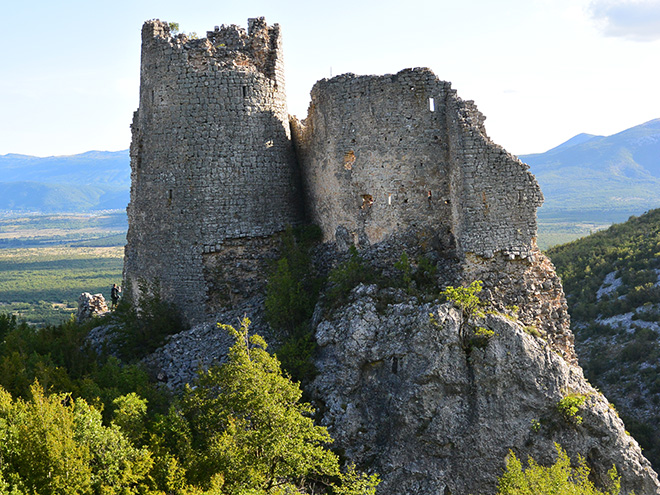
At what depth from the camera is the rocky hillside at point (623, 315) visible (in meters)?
28.5

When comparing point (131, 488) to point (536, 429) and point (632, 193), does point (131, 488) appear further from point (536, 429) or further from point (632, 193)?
point (632, 193)

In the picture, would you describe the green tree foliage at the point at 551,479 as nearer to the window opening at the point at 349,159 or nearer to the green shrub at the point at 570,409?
the green shrub at the point at 570,409

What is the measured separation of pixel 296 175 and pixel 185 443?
10.3m

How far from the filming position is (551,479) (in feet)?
49.9

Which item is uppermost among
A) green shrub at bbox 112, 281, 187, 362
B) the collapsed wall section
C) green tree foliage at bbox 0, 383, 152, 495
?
the collapsed wall section

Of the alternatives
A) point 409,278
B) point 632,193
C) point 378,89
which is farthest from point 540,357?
point 632,193

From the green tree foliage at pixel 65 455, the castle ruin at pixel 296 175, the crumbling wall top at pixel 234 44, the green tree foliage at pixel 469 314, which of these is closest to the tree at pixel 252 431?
the green tree foliage at pixel 65 455

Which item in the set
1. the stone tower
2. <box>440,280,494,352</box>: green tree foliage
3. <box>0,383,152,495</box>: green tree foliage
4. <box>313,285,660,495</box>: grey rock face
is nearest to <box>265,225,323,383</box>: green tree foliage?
the stone tower

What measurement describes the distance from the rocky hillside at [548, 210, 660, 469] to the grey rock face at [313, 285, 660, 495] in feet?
32.8

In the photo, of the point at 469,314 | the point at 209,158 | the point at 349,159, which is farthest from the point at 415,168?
the point at 209,158

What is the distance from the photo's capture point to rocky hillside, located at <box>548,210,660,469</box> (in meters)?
28.5

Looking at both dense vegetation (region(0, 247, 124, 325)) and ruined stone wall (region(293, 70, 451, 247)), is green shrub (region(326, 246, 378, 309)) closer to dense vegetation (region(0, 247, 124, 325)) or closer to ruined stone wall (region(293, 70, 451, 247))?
ruined stone wall (region(293, 70, 451, 247))

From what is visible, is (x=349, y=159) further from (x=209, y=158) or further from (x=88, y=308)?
(x=88, y=308)

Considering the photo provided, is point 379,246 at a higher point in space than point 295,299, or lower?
higher
